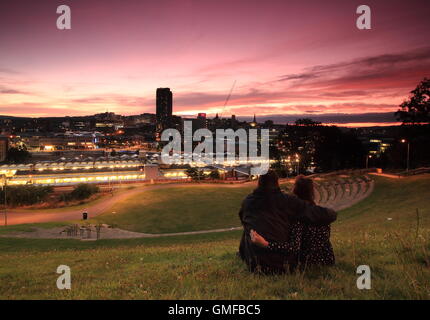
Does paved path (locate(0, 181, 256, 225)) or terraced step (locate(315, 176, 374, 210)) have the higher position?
terraced step (locate(315, 176, 374, 210))

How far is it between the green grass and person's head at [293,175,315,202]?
64.7 feet

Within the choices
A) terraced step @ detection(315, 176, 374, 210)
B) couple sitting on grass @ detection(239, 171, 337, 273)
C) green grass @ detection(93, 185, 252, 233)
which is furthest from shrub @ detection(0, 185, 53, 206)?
couple sitting on grass @ detection(239, 171, 337, 273)

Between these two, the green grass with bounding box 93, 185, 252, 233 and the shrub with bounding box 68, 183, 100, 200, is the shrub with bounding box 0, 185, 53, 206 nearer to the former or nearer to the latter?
the shrub with bounding box 68, 183, 100, 200

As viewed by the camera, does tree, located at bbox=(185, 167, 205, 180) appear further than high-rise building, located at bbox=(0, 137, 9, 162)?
No

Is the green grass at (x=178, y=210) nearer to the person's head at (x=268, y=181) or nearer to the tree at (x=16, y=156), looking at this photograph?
the person's head at (x=268, y=181)

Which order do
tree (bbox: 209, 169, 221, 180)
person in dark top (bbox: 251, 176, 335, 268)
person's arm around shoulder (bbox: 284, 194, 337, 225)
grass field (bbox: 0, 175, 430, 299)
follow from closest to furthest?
grass field (bbox: 0, 175, 430, 299)
person's arm around shoulder (bbox: 284, 194, 337, 225)
person in dark top (bbox: 251, 176, 335, 268)
tree (bbox: 209, 169, 221, 180)

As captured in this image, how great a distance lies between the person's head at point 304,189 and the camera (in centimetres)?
585

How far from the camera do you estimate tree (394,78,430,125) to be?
41438 mm

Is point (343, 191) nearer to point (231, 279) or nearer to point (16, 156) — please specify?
point (231, 279)

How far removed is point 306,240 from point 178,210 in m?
25.3

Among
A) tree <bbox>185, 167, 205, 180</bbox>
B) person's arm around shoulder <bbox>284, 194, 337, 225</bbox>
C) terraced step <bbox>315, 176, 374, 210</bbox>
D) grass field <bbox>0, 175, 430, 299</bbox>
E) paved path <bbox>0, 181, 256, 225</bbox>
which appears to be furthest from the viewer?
tree <bbox>185, 167, 205, 180</bbox>

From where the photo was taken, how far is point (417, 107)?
4200 cm

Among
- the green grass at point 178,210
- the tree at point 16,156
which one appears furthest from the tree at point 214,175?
the tree at point 16,156
